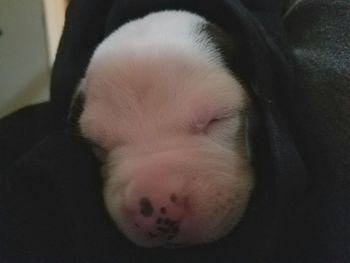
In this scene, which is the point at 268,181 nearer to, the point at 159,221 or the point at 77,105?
the point at 159,221

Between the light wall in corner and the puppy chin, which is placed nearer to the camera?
the puppy chin

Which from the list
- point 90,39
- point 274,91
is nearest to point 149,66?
point 274,91

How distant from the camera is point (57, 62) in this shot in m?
0.79

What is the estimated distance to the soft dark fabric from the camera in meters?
0.56

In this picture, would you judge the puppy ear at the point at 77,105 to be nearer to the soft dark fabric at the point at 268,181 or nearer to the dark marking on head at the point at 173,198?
the soft dark fabric at the point at 268,181

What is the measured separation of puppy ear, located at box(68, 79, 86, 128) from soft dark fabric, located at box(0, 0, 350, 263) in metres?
0.05

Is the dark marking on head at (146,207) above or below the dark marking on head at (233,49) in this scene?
below

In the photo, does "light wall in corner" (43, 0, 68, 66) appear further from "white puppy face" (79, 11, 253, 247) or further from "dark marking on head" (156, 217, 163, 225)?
"dark marking on head" (156, 217, 163, 225)

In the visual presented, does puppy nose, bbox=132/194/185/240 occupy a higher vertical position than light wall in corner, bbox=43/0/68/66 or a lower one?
higher

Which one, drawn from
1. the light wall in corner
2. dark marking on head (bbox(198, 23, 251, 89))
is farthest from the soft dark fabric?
the light wall in corner

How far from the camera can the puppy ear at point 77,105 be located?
715 mm

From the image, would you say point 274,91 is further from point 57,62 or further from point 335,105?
point 57,62

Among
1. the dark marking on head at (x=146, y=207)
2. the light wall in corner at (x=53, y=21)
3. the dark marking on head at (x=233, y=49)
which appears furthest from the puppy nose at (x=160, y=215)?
the light wall in corner at (x=53, y=21)

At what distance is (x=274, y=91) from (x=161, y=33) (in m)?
0.15
